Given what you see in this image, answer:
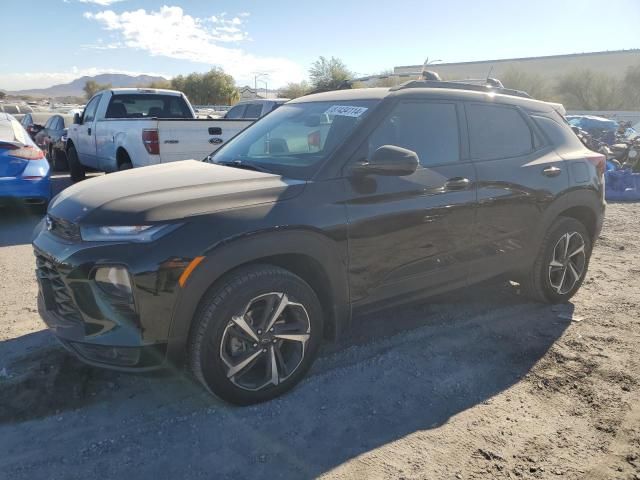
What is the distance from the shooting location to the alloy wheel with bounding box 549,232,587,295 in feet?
14.8

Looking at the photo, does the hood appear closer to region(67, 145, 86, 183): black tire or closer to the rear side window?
the rear side window

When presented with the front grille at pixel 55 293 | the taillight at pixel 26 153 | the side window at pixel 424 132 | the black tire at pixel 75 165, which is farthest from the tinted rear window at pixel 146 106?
the side window at pixel 424 132

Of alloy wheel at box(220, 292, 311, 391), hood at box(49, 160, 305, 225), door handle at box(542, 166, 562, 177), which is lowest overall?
alloy wheel at box(220, 292, 311, 391)

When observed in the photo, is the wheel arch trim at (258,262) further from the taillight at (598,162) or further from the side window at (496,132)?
the taillight at (598,162)

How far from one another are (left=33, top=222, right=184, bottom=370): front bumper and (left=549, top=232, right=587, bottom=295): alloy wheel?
337 centimetres

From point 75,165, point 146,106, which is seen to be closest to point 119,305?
point 146,106

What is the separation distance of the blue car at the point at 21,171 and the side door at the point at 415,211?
563cm

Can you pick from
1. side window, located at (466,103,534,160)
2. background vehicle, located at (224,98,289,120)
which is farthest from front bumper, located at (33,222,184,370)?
background vehicle, located at (224,98,289,120)

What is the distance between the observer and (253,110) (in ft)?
43.9

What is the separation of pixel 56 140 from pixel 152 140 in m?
8.31

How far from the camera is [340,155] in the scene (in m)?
3.22

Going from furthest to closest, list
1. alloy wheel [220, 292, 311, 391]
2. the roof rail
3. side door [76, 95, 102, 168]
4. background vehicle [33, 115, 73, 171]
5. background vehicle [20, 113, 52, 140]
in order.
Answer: background vehicle [20, 113, 52, 140] < background vehicle [33, 115, 73, 171] < side door [76, 95, 102, 168] < the roof rail < alloy wheel [220, 292, 311, 391]

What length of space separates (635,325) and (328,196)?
120 inches

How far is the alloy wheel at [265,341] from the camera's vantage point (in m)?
2.86
